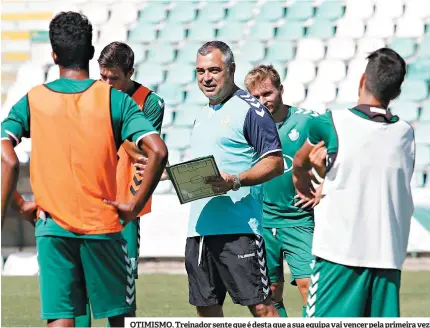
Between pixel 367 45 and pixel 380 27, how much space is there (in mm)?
574

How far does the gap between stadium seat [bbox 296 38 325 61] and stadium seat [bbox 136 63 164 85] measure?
8.44 feet

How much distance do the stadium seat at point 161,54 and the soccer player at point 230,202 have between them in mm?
12602

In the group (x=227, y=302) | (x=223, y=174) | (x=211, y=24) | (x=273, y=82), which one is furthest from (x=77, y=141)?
(x=211, y=24)

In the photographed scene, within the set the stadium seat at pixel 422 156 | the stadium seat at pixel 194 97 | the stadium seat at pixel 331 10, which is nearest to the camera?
the stadium seat at pixel 422 156

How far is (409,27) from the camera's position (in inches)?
733

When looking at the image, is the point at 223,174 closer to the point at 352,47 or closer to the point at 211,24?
the point at 352,47

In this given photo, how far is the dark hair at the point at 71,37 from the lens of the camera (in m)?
5.25

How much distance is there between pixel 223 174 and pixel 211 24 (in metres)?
13.8

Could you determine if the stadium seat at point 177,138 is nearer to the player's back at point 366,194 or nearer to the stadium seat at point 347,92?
the stadium seat at point 347,92

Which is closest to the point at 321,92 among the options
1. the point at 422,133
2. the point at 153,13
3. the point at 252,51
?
the point at 252,51

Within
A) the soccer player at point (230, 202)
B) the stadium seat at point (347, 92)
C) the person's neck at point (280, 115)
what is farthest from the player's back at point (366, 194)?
the stadium seat at point (347, 92)

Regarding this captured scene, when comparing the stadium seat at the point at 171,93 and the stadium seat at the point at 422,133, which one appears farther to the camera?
the stadium seat at the point at 171,93

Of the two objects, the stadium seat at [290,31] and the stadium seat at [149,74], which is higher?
the stadium seat at [290,31]

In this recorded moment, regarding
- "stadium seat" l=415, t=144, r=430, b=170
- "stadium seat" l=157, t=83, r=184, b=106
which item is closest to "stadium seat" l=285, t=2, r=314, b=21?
"stadium seat" l=157, t=83, r=184, b=106
